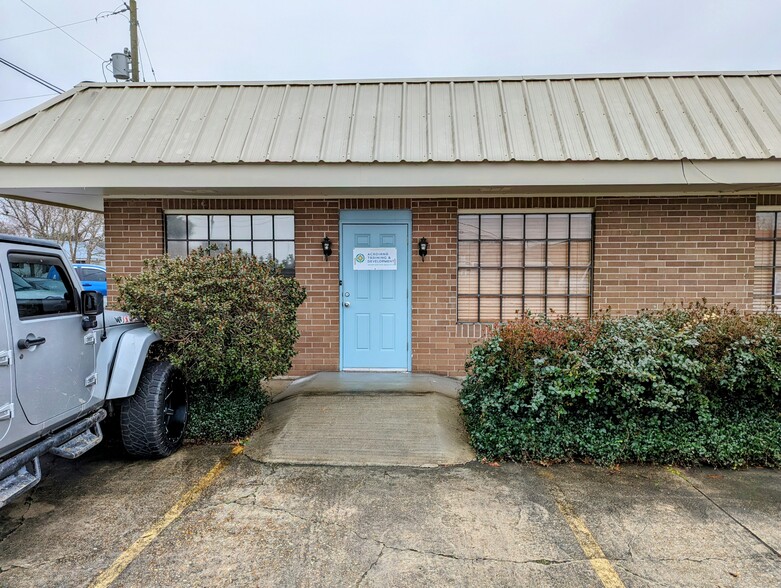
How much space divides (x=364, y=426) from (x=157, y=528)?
2129mm

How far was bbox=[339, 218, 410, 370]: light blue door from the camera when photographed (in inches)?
266

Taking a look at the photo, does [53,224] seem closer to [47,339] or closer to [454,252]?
[454,252]

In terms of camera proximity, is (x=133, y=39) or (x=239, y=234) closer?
(x=239, y=234)

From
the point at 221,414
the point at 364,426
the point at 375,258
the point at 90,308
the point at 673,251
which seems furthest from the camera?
the point at 375,258

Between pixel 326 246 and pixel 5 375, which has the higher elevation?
pixel 326 246

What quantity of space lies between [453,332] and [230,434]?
11.3ft

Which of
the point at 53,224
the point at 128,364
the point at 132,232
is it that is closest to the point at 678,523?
the point at 128,364

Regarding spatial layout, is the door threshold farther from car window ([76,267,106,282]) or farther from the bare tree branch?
the bare tree branch

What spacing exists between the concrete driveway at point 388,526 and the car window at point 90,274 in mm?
13921

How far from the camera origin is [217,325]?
432 cm

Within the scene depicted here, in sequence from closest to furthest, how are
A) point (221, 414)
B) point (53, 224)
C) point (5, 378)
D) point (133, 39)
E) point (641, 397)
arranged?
point (5, 378) < point (641, 397) < point (221, 414) < point (133, 39) < point (53, 224)

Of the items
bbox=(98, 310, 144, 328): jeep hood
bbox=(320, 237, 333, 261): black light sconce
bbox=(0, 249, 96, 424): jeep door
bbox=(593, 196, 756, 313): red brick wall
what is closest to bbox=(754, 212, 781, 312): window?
bbox=(593, 196, 756, 313): red brick wall

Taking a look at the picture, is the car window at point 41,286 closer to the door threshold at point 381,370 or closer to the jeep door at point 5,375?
the jeep door at point 5,375

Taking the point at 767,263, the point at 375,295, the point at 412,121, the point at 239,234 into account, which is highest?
the point at 412,121
